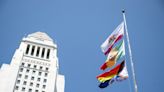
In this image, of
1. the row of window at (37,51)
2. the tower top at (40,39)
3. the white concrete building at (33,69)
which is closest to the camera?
the white concrete building at (33,69)

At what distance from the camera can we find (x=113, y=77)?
3572 centimetres

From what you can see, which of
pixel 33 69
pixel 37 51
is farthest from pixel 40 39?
pixel 33 69

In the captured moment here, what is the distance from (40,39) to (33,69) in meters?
13.9

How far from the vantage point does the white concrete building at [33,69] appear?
72375 mm

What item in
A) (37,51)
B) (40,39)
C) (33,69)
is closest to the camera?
(33,69)

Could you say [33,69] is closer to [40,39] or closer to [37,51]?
[37,51]

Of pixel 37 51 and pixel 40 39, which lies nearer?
pixel 37 51

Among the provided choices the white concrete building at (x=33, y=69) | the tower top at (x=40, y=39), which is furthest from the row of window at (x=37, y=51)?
the tower top at (x=40, y=39)

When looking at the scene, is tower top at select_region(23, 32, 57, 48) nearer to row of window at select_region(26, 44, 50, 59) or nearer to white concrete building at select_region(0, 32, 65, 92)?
white concrete building at select_region(0, 32, 65, 92)

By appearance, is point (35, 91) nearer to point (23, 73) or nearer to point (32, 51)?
point (23, 73)

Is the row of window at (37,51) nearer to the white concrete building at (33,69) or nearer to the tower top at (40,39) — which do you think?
the white concrete building at (33,69)

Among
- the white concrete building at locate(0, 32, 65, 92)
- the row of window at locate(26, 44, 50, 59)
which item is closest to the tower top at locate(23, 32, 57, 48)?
the white concrete building at locate(0, 32, 65, 92)

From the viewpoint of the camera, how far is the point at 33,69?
77.2 metres

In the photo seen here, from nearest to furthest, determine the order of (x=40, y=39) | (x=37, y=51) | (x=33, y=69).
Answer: (x=33, y=69) → (x=37, y=51) → (x=40, y=39)
